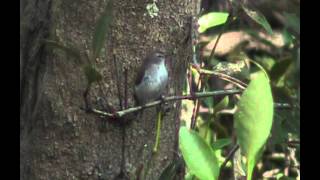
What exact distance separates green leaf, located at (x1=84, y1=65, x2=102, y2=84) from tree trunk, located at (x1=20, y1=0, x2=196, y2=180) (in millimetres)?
91

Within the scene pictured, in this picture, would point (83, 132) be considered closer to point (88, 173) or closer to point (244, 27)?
point (88, 173)

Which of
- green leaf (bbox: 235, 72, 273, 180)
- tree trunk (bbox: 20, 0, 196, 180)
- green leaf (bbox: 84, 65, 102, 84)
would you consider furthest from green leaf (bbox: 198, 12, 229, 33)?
green leaf (bbox: 235, 72, 273, 180)

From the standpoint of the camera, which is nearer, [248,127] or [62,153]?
[248,127]

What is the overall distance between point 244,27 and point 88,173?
1798 millimetres

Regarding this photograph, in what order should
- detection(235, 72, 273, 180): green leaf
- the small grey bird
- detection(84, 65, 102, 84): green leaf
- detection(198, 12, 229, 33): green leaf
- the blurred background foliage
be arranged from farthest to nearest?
detection(198, 12, 229, 33): green leaf → the blurred background foliage → the small grey bird → detection(84, 65, 102, 84): green leaf → detection(235, 72, 273, 180): green leaf

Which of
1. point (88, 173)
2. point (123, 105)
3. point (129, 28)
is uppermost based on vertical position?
point (129, 28)

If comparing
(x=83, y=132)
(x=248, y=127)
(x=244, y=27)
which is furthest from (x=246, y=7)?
(x=244, y=27)

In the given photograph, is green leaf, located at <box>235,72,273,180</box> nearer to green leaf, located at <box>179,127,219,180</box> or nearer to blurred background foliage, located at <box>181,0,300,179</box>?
green leaf, located at <box>179,127,219,180</box>

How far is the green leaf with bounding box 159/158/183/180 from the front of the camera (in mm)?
1039

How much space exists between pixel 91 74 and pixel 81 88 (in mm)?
115

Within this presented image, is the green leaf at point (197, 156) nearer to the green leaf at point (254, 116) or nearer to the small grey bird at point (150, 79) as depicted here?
the green leaf at point (254, 116)

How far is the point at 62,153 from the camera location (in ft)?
3.41

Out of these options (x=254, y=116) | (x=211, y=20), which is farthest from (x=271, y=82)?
(x=254, y=116)
